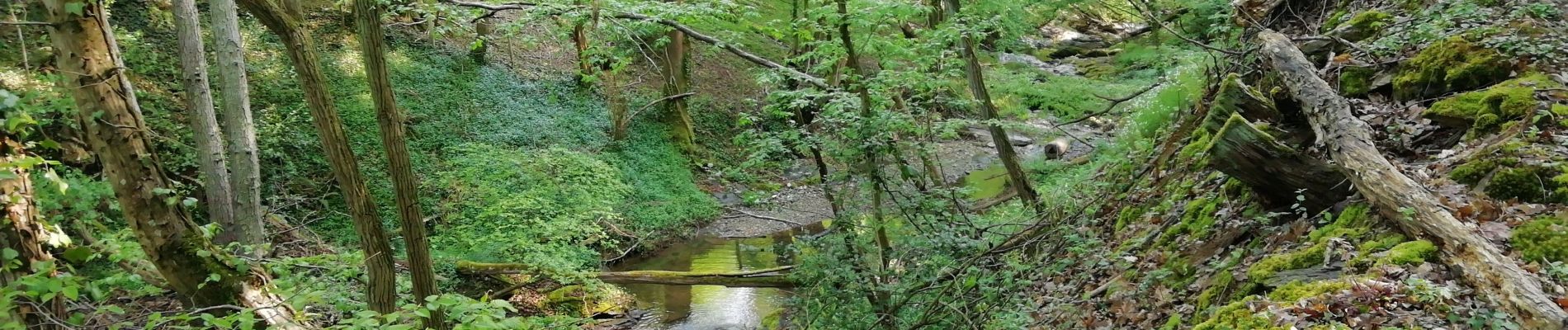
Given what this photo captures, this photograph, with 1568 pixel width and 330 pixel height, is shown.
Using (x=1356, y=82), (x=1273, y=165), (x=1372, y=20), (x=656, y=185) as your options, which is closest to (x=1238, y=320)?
(x=1273, y=165)

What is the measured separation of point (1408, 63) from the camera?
4.78m

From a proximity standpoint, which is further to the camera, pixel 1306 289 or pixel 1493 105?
pixel 1493 105

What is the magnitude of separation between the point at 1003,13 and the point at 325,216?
28.4 ft

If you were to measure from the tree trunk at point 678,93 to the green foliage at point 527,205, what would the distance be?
454 cm

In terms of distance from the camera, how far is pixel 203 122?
7.22 metres

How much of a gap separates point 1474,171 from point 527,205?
28.5 ft

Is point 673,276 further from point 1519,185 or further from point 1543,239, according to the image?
point 1543,239

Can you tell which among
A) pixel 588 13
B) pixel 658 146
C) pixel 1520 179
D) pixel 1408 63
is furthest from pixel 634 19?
pixel 1520 179

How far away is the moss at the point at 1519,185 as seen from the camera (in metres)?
3.27

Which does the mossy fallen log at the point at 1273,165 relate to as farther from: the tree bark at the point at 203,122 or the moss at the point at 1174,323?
the tree bark at the point at 203,122

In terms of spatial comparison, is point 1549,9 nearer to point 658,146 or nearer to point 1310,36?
point 1310,36

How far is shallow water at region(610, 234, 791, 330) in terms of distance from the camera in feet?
30.8

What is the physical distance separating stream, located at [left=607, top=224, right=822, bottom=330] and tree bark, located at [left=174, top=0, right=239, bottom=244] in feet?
13.8

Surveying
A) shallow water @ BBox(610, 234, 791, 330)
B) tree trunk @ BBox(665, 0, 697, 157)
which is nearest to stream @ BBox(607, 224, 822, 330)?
shallow water @ BBox(610, 234, 791, 330)
